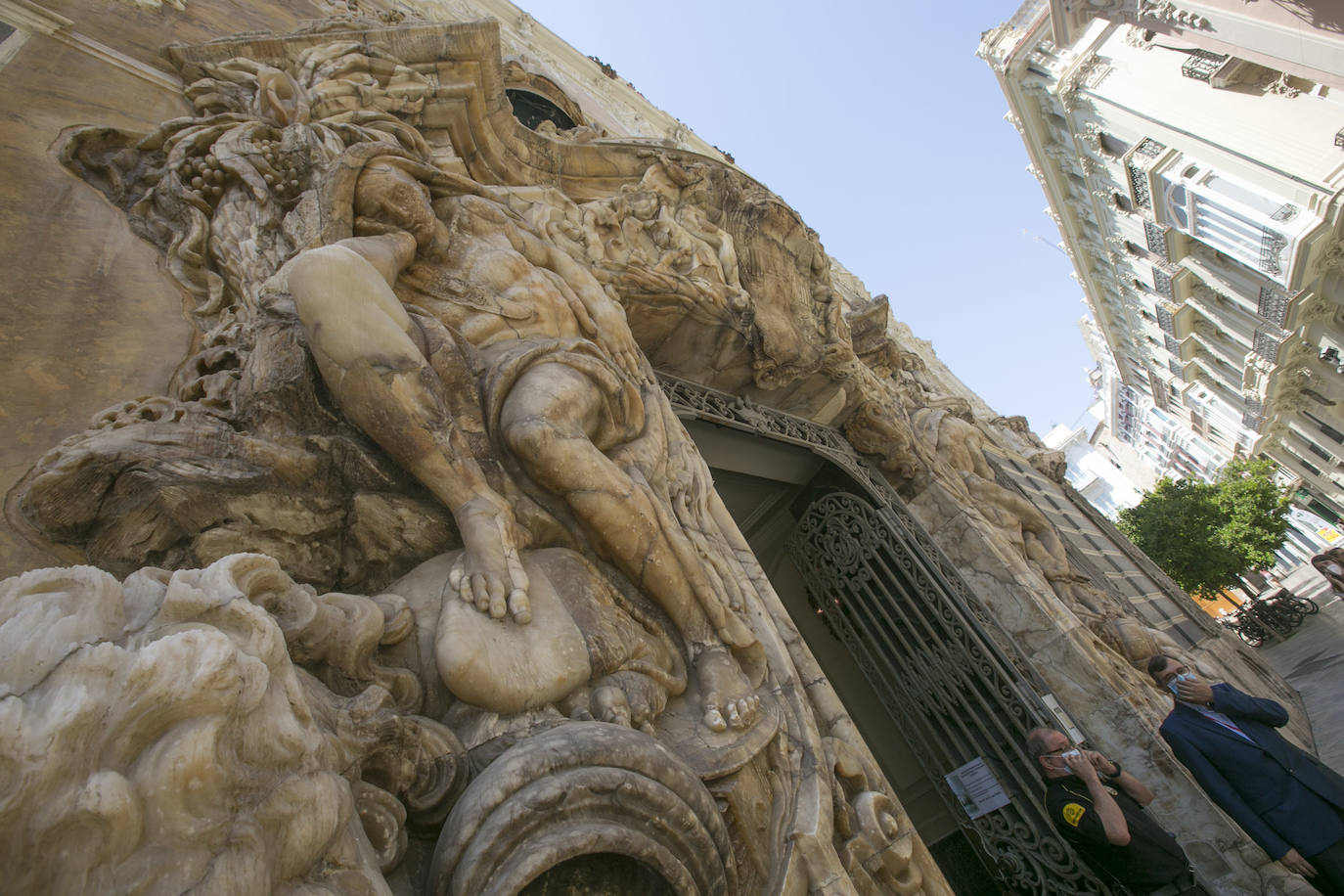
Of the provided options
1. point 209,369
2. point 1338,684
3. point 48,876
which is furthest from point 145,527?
point 1338,684

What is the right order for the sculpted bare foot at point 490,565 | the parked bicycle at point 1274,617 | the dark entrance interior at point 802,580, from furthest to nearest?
the parked bicycle at point 1274,617
the dark entrance interior at point 802,580
the sculpted bare foot at point 490,565

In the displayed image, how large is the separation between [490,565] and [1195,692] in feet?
10.0

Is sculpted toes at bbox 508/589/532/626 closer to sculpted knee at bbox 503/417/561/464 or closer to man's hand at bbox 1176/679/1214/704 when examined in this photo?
sculpted knee at bbox 503/417/561/464

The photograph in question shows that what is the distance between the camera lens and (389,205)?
270 cm

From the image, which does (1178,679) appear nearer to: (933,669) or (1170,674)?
(1170,674)

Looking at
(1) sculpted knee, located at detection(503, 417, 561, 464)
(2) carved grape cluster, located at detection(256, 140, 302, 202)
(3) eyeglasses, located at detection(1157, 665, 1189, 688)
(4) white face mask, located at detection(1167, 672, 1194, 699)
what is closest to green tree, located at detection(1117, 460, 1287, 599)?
(3) eyeglasses, located at detection(1157, 665, 1189, 688)

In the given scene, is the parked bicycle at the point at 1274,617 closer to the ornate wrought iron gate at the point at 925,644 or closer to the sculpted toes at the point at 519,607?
the ornate wrought iron gate at the point at 925,644

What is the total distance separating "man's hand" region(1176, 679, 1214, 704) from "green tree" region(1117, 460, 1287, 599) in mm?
13450

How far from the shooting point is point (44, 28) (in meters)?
3.54

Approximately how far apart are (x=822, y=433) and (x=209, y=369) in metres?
4.19

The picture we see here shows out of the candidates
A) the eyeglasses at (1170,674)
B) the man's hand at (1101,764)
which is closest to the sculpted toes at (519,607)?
the man's hand at (1101,764)

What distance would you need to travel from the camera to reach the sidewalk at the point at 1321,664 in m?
5.36

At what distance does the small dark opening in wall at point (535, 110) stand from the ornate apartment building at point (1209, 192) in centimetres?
1039

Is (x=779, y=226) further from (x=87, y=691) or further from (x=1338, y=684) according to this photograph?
(x=1338, y=684)
